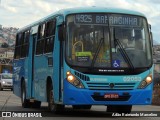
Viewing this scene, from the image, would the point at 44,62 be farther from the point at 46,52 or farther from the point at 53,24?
the point at 53,24

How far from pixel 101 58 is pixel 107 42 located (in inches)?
19.6

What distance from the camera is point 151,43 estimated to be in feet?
50.7

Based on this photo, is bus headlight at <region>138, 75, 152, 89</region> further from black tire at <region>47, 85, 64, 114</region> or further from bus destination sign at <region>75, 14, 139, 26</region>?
black tire at <region>47, 85, 64, 114</region>

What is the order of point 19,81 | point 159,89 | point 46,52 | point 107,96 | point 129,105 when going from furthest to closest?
point 159,89, point 19,81, point 46,52, point 129,105, point 107,96

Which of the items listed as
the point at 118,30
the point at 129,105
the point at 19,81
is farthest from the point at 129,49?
the point at 19,81

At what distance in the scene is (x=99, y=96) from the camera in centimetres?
1483

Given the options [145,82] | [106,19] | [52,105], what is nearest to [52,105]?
[52,105]

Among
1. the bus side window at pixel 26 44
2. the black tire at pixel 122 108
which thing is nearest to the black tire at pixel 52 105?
the black tire at pixel 122 108

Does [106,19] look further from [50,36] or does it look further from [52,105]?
[52,105]

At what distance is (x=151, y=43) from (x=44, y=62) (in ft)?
12.8

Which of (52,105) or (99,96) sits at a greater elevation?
(99,96)

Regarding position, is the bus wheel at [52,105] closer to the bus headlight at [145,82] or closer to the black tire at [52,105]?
the black tire at [52,105]

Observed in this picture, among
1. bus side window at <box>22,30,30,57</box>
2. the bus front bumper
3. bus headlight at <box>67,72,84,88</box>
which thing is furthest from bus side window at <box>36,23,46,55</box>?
the bus front bumper

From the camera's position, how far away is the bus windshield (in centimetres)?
1494
